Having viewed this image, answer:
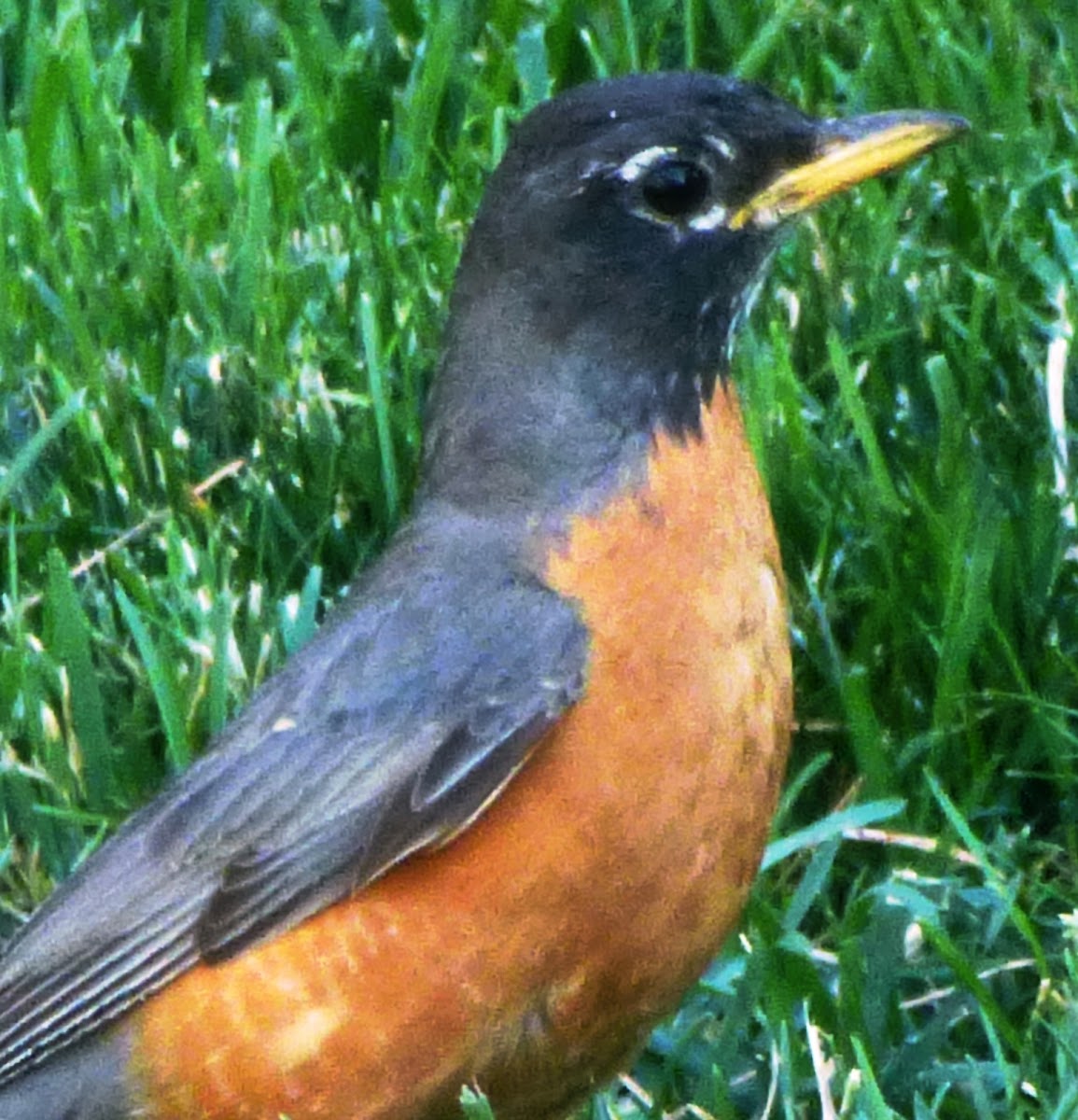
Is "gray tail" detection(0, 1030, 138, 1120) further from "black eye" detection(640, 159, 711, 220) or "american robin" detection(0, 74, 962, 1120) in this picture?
"black eye" detection(640, 159, 711, 220)

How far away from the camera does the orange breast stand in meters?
3.08

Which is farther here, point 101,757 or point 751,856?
point 101,757

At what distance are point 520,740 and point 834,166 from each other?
2.80 feet

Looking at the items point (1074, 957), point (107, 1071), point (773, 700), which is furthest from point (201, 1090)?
point (1074, 957)

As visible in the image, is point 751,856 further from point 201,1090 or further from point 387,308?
point 387,308

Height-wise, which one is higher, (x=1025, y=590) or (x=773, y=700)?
(x=773, y=700)

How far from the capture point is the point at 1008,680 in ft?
13.1

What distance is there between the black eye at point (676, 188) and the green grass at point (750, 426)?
73 centimetres

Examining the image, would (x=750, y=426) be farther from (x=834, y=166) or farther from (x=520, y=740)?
(x=520, y=740)

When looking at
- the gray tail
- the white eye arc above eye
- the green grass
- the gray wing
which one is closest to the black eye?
the white eye arc above eye

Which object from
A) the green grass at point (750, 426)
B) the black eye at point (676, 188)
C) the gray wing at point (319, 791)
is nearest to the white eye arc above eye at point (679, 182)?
the black eye at point (676, 188)

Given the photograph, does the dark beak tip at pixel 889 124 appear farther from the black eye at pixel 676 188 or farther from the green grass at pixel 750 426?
the green grass at pixel 750 426

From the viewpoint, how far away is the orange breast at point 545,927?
10.1 feet

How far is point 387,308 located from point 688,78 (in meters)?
1.45
